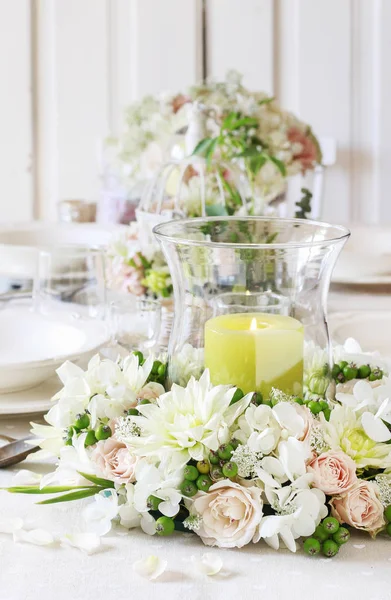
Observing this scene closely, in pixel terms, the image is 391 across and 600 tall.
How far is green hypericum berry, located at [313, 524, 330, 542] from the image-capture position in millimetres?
582

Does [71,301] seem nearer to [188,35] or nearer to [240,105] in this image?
[240,105]

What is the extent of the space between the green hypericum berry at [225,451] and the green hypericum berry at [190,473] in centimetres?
2

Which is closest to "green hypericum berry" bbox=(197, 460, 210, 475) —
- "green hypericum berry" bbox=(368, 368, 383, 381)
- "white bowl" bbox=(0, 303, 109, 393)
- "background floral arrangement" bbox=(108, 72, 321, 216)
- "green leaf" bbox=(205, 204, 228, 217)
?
"green hypericum berry" bbox=(368, 368, 383, 381)

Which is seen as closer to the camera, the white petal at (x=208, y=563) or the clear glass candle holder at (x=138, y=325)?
the white petal at (x=208, y=563)

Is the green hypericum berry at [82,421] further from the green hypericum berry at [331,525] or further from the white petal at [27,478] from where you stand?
the green hypericum berry at [331,525]

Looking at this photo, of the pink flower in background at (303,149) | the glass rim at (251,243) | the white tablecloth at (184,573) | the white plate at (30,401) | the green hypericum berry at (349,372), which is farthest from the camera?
the pink flower in background at (303,149)

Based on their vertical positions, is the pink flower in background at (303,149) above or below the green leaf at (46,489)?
above

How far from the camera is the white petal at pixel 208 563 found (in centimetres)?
56

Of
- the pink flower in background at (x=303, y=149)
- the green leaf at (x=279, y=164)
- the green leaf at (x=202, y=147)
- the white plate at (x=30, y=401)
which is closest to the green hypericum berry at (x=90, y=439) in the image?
the white plate at (x=30, y=401)

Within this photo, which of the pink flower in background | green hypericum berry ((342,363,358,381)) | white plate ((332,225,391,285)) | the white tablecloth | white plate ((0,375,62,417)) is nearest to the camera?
the white tablecloth

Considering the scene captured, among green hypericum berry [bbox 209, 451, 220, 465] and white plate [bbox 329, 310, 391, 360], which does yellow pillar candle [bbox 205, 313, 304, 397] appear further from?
white plate [bbox 329, 310, 391, 360]

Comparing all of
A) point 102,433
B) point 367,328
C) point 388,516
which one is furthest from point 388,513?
point 367,328

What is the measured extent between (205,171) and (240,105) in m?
0.35

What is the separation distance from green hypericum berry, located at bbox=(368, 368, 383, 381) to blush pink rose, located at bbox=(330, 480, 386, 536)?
0.15m
